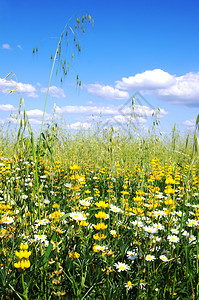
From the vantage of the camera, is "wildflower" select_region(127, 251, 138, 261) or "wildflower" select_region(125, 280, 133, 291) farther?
"wildflower" select_region(127, 251, 138, 261)

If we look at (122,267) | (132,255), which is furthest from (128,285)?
(132,255)

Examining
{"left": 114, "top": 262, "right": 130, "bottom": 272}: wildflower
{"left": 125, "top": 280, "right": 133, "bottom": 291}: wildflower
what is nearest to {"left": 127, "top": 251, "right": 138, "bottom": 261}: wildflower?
{"left": 114, "top": 262, "right": 130, "bottom": 272}: wildflower

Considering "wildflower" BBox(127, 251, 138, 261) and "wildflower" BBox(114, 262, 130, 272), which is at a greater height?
"wildflower" BBox(127, 251, 138, 261)

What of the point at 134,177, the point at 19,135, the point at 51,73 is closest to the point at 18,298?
the point at 19,135

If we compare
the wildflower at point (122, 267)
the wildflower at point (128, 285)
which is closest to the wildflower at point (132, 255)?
the wildflower at point (122, 267)

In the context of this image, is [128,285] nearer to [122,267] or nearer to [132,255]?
[122,267]

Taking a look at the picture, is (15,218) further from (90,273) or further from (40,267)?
(90,273)

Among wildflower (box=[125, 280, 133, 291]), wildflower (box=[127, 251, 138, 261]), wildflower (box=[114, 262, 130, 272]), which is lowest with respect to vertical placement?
wildflower (box=[125, 280, 133, 291])

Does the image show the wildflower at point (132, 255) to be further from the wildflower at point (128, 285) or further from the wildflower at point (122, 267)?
the wildflower at point (128, 285)

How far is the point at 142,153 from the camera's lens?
2.94 metres

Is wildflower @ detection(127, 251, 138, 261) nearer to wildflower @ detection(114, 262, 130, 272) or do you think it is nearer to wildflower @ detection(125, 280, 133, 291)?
wildflower @ detection(114, 262, 130, 272)

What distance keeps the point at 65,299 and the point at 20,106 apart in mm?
1022

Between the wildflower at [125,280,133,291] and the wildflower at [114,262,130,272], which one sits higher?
the wildflower at [114,262,130,272]

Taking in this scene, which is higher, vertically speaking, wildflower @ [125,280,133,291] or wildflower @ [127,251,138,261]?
wildflower @ [127,251,138,261]
